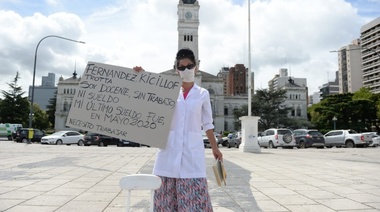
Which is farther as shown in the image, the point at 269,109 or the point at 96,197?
the point at 269,109

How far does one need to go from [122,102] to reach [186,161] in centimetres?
101

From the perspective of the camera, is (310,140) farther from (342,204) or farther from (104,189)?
(104,189)

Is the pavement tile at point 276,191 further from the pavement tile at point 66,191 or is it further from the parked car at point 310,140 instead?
the parked car at point 310,140

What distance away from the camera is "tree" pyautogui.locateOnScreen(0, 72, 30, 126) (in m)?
56.3

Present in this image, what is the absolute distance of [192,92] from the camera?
116 inches

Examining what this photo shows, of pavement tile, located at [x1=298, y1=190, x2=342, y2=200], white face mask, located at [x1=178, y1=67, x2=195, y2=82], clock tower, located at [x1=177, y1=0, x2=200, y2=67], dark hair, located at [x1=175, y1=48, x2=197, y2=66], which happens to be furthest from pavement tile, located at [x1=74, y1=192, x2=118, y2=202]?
clock tower, located at [x1=177, y1=0, x2=200, y2=67]

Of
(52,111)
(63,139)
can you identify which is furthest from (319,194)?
(52,111)

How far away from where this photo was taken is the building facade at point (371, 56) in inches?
3401

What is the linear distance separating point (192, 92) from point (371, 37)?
102 metres

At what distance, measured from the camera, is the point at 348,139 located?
25234 millimetres

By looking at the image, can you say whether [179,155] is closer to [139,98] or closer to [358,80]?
[139,98]

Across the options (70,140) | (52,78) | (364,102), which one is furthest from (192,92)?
(52,78)

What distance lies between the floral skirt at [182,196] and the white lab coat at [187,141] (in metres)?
0.06

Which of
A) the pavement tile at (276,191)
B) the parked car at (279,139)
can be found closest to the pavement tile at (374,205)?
the pavement tile at (276,191)
